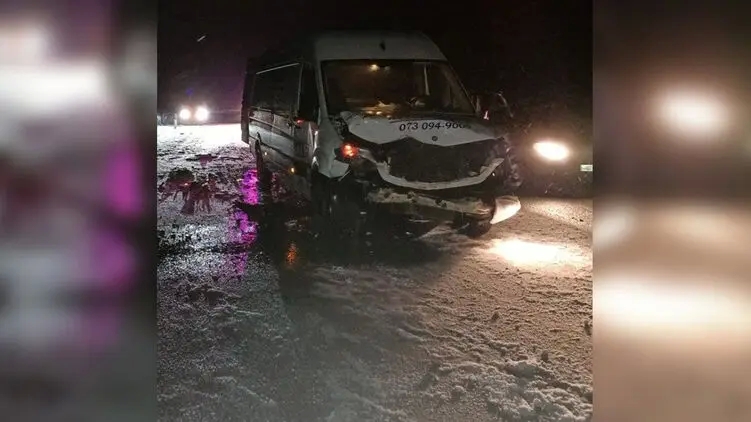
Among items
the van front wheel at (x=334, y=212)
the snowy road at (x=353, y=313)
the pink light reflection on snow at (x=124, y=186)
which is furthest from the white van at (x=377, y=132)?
the pink light reflection on snow at (x=124, y=186)

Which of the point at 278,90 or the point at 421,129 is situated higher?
the point at 278,90

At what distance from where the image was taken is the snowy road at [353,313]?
2.27 m

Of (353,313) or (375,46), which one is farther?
(375,46)

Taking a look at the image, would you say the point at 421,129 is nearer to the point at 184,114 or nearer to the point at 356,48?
the point at 356,48

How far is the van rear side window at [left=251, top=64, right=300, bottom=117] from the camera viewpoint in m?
2.42

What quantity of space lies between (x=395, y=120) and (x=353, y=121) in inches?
6.1

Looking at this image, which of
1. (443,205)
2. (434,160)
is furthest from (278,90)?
(443,205)

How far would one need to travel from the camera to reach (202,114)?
7.81ft

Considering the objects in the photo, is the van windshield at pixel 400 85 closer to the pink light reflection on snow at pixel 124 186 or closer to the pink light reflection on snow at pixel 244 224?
the pink light reflection on snow at pixel 244 224

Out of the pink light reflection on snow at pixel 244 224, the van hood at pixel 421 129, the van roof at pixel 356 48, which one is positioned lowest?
the pink light reflection on snow at pixel 244 224

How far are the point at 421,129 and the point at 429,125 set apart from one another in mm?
34

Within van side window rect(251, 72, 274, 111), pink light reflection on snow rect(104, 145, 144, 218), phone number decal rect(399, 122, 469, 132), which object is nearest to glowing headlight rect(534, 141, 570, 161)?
phone number decal rect(399, 122, 469, 132)

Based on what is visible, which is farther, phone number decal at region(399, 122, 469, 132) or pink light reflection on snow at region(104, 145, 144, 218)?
phone number decal at region(399, 122, 469, 132)

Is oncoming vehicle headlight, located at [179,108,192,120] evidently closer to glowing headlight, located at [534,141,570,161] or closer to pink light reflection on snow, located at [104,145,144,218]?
pink light reflection on snow, located at [104,145,144,218]
